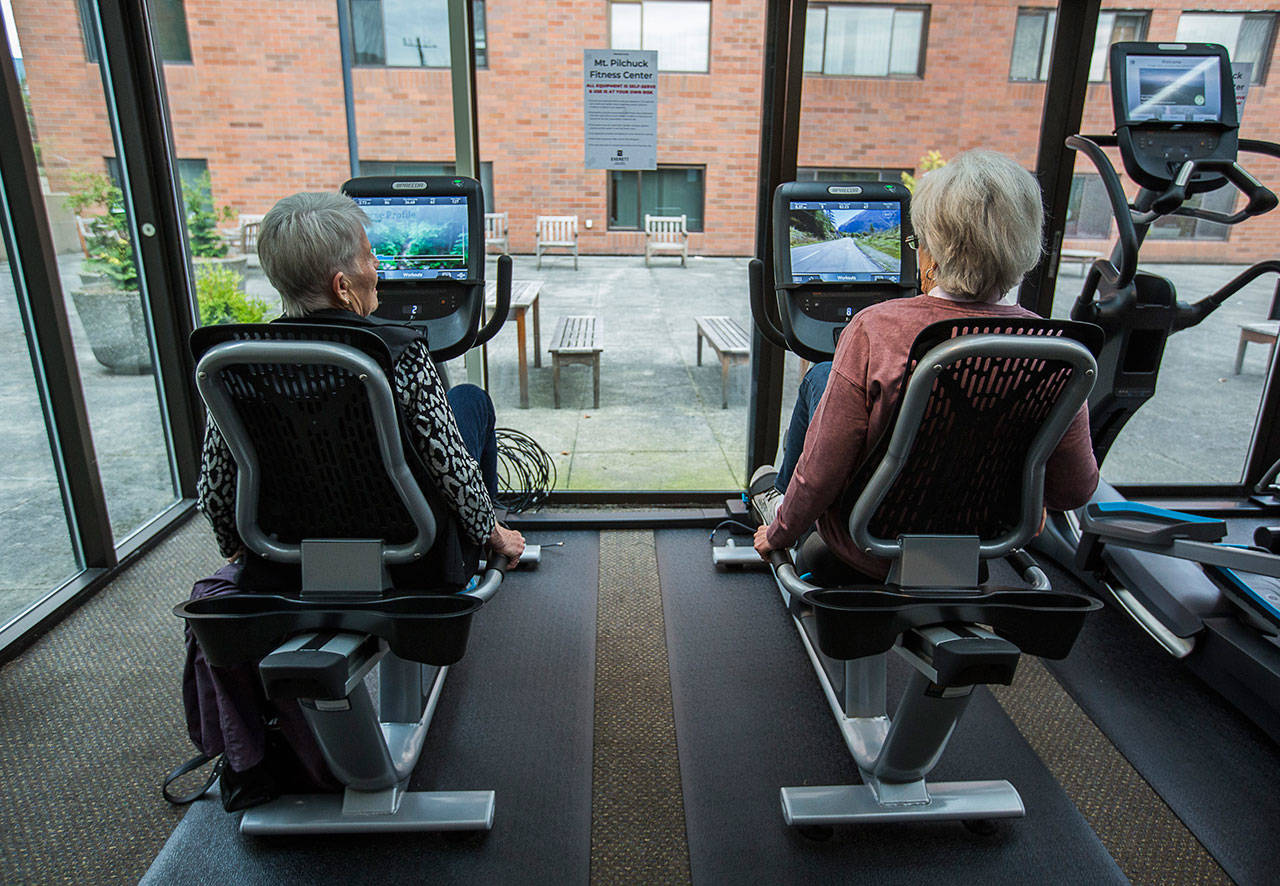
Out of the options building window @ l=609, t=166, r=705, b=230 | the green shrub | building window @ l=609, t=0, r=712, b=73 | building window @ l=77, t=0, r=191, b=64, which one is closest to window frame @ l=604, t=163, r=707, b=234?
building window @ l=609, t=166, r=705, b=230

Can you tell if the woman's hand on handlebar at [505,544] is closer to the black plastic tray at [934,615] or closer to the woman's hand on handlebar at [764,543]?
the woman's hand on handlebar at [764,543]

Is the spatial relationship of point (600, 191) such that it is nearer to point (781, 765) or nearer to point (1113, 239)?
point (1113, 239)

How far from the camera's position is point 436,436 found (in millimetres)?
1537

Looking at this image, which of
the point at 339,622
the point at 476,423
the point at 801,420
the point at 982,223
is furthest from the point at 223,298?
the point at 982,223

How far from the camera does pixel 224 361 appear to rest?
1.30 m

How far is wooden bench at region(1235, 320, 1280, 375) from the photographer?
3.59m

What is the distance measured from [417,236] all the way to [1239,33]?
336cm

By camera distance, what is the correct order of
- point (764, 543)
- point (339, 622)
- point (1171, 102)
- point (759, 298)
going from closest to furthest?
point (339, 622)
point (764, 543)
point (759, 298)
point (1171, 102)

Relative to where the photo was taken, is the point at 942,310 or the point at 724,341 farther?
the point at 724,341

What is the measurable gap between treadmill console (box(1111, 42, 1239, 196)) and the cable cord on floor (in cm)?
241

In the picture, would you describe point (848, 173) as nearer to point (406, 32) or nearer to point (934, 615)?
point (406, 32)

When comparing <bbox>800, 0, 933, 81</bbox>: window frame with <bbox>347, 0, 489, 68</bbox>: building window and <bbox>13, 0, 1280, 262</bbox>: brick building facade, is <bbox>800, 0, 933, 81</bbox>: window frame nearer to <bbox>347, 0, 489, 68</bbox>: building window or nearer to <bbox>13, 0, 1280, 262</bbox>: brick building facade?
<bbox>13, 0, 1280, 262</bbox>: brick building facade

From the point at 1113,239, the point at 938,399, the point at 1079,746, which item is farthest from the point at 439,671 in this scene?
the point at 1113,239

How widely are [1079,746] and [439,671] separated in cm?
179
